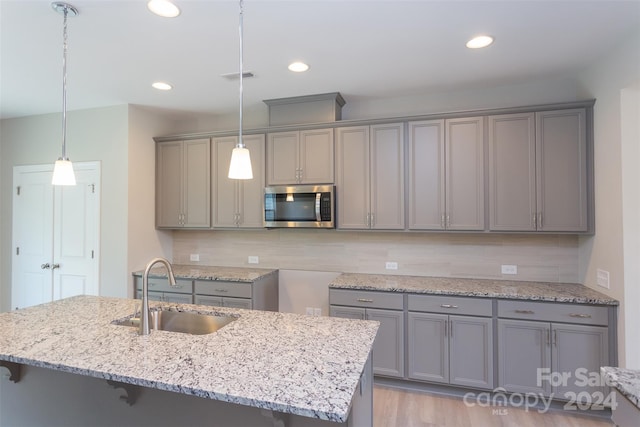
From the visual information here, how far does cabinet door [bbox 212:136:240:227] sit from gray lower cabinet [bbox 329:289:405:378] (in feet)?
5.34

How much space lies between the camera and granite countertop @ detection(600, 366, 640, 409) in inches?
44.2

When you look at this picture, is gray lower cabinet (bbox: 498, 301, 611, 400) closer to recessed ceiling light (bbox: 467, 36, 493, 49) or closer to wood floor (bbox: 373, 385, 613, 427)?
wood floor (bbox: 373, 385, 613, 427)

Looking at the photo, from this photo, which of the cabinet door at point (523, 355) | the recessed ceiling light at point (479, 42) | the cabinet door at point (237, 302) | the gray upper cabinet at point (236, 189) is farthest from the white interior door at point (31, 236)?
the cabinet door at point (523, 355)

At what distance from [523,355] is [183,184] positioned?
373 centimetres

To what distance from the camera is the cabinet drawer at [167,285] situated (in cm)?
341

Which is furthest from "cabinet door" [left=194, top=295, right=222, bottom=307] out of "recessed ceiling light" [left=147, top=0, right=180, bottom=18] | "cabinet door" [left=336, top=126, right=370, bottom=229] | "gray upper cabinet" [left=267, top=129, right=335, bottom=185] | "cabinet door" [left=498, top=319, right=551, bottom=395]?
"cabinet door" [left=498, top=319, right=551, bottom=395]

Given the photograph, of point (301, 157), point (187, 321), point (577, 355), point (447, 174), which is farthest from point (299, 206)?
point (577, 355)

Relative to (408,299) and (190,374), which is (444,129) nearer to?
(408,299)

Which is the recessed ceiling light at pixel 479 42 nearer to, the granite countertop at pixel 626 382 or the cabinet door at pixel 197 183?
the granite countertop at pixel 626 382

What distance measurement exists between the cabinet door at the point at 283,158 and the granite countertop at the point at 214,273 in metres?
1.01

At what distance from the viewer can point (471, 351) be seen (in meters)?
2.68

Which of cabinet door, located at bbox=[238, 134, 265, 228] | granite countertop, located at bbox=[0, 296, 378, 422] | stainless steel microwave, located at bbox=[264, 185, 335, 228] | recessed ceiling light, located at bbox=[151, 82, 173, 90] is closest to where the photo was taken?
granite countertop, located at bbox=[0, 296, 378, 422]

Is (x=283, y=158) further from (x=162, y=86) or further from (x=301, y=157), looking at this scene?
(x=162, y=86)

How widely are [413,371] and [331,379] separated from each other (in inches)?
76.6
